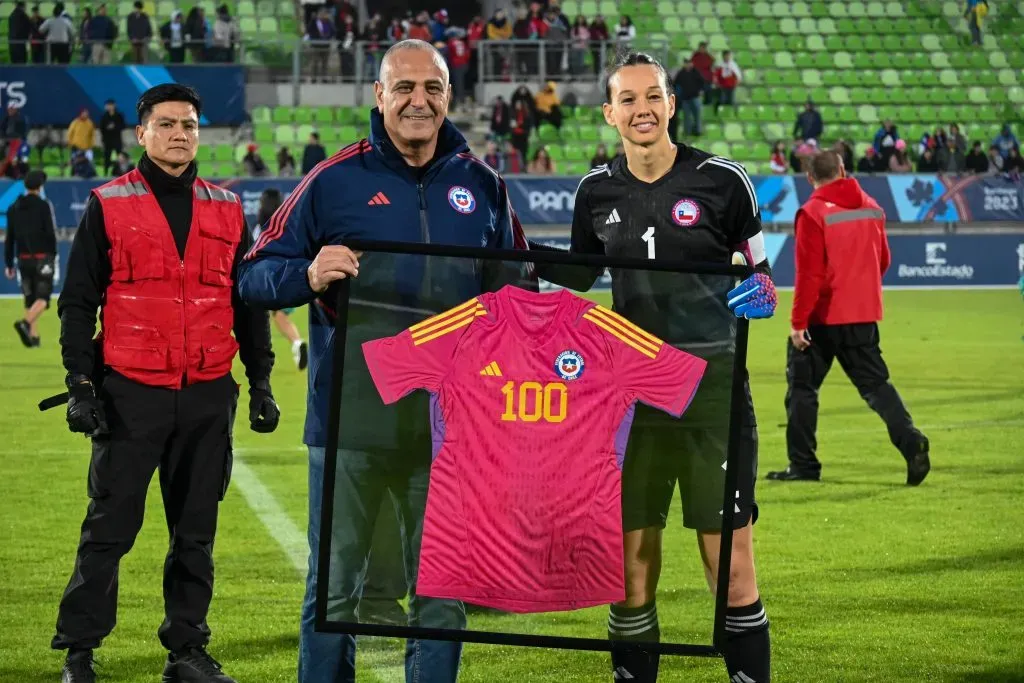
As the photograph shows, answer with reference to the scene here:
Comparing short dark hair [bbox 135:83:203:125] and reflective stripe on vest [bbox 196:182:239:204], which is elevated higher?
short dark hair [bbox 135:83:203:125]

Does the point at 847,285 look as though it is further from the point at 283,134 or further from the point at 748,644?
the point at 283,134

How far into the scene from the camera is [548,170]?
29.6m

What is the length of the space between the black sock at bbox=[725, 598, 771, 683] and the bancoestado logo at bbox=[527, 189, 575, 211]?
906 inches

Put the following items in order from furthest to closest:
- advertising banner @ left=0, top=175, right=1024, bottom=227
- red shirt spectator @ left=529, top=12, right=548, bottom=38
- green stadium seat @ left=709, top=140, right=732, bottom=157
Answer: red shirt spectator @ left=529, top=12, right=548, bottom=38, green stadium seat @ left=709, top=140, right=732, bottom=157, advertising banner @ left=0, top=175, right=1024, bottom=227

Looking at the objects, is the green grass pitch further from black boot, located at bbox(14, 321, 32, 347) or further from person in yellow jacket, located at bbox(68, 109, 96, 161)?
person in yellow jacket, located at bbox(68, 109, 96, 161)

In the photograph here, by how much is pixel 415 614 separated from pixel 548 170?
25556 millimetres

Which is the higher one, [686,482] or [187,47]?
[187,47]

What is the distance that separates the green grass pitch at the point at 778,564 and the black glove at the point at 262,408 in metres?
0.89

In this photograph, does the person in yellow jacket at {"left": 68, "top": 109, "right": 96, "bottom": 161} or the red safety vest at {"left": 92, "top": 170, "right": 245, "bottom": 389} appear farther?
the person in yellow jacket at {"left": 68, "top": 109, "right": 96, "bottom": 161}

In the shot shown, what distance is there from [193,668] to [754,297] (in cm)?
244

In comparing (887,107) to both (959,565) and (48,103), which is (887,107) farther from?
(959,565)

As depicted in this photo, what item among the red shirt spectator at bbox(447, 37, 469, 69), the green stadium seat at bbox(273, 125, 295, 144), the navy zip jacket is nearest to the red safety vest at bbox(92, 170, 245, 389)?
the navy zip jacket

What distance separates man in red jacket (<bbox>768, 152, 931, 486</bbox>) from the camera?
9750mm

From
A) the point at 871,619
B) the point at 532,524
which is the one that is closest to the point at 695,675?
the point at 871,619
